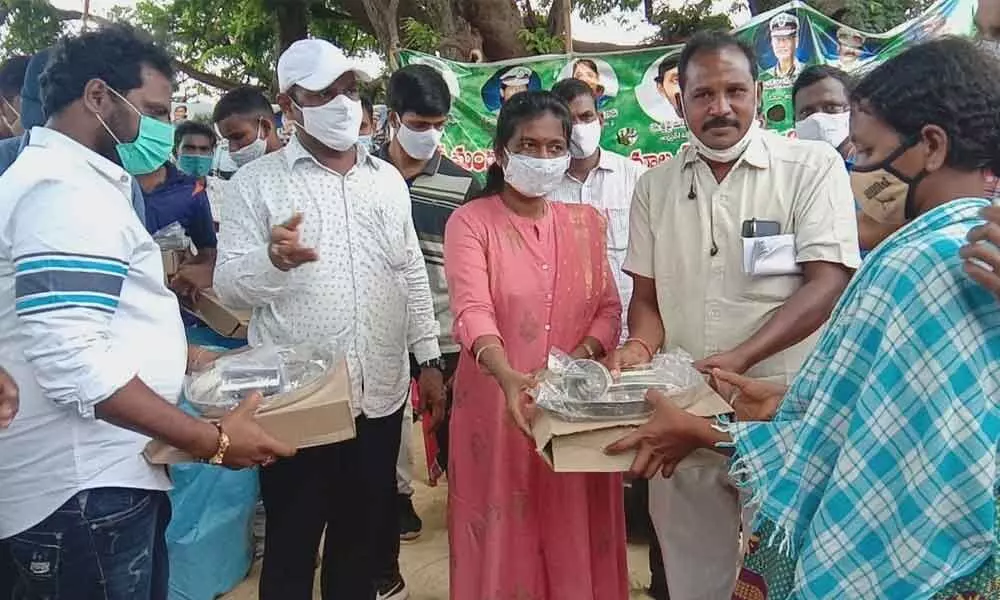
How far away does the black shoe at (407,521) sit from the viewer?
3.63 metres

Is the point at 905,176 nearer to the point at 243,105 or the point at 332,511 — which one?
the point at 332,511

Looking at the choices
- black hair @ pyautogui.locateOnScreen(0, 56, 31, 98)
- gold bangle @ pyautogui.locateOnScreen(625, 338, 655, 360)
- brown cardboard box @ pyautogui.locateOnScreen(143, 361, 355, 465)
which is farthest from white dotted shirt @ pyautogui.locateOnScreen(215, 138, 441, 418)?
black hair @ pyautogui.locateOnScreen(0, 56, 31, 98)

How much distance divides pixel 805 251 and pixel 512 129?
3.07ft

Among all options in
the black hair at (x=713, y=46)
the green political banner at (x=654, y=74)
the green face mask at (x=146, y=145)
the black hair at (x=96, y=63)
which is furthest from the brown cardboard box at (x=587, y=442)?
the green political banner at (x=654, y=74)

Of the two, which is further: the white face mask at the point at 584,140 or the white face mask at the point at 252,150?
the white face mask at the point at 252,150

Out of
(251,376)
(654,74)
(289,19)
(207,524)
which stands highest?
(289,19)

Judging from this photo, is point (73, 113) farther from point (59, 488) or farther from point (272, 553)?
point (272, 553)

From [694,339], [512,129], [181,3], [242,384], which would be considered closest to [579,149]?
[512,129]

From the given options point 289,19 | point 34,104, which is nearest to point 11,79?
point 34,104

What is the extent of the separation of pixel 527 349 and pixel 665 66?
12.2ft

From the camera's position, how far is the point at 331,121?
222 centimetres

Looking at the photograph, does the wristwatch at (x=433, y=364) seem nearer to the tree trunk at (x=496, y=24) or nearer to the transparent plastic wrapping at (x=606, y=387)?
the transparent plastic wrapping at (x=606, y=387)

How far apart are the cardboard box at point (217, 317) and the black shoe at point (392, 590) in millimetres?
1165

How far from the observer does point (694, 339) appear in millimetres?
2080
